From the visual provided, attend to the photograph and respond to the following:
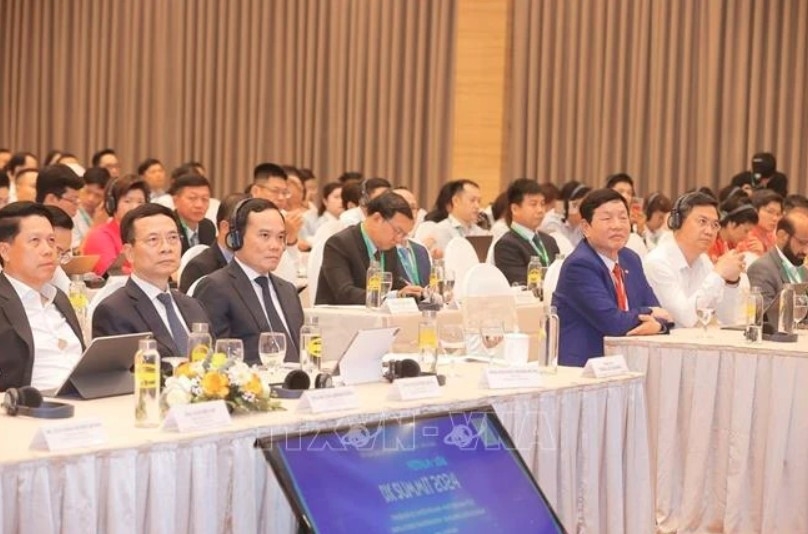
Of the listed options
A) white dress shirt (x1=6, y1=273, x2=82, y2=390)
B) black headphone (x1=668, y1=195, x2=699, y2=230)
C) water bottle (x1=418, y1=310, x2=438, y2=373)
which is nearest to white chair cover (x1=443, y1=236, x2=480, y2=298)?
black headphone (x1=668, y1=195, x2=699, y2=230)

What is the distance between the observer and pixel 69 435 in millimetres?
2928

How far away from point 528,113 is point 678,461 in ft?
22.8

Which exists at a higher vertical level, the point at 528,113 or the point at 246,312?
the point at 528,113

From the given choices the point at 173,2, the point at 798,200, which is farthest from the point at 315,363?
the point at 173,2

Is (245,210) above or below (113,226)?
above

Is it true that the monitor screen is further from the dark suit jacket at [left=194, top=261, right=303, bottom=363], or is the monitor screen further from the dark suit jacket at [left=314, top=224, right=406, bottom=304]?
the dark suit jacket at [left=314, top=224, right=406, bottom=304]

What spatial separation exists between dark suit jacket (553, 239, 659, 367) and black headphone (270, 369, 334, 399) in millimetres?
1904

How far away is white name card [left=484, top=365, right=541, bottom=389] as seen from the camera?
158 inches

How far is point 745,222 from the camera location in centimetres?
779

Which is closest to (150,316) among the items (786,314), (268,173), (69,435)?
(69,435)

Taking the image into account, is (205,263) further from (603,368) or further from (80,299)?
(603,368)

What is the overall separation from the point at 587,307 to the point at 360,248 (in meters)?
1.67

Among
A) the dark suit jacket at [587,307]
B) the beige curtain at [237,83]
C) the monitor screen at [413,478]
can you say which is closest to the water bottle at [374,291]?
the dark suit jacket at [587,307]

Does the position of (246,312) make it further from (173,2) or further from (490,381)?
(173,2)
